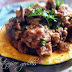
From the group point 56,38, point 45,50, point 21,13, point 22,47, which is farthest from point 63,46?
point 21,13

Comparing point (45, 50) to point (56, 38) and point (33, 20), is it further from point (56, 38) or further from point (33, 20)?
point (33, 20)

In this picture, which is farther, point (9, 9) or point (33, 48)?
point (9, 9)

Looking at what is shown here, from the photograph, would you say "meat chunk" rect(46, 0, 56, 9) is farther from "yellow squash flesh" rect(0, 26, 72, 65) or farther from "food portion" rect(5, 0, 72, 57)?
"yellow squash flesh" rect(0, 26, 72, 65)

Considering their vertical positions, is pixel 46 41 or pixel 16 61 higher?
pixel 46 41

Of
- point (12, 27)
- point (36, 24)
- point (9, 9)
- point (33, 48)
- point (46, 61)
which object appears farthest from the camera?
point (9, 9)

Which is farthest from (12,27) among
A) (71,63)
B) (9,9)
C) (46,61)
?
(9,9)

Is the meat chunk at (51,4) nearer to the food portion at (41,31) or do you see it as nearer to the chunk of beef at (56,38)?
the food portion at (41,31)

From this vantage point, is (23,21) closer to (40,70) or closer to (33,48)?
(33,48)

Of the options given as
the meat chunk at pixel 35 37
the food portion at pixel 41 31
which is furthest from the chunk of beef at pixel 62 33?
the meat chunk at pixel 35 37
